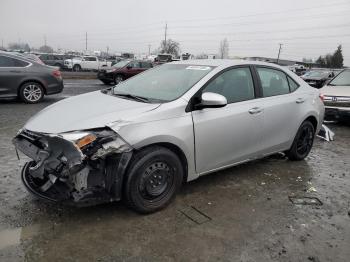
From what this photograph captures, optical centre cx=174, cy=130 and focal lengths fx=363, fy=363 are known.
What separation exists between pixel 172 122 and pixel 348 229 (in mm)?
2137

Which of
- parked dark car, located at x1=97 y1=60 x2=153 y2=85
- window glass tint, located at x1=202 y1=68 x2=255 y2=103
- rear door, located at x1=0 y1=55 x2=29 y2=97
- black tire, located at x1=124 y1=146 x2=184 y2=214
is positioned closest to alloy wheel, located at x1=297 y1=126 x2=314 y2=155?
window glass tint, located at x1=202 y1=68 x2=255 y2=103

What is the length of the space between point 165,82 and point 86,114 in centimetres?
125

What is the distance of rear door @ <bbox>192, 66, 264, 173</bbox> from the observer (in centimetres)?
410

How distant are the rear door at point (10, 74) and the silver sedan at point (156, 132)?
21.8ft

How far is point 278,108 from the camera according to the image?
5.06 metres

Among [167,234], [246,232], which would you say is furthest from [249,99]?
[167,234]

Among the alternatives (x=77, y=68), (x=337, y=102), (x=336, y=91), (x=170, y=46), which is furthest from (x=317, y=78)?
(x=170, y=46)

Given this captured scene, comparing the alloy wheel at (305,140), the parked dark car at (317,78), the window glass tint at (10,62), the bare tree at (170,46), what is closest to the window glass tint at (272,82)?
the alloy wheel at (305,140)

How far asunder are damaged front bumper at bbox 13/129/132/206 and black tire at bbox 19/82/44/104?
7.82 metres

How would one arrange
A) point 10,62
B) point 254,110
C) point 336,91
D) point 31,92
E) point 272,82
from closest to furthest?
point 254,110 → point 272,82 → point 336,91 → point 10,62 → point 31,92

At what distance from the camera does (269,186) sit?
4832 millimetres

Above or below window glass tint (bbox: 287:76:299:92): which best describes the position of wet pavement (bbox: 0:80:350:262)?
below

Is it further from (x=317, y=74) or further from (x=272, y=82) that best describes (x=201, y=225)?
(x=317, y=74)

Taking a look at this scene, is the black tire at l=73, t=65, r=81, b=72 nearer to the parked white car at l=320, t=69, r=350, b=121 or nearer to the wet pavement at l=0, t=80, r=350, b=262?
the parked white car at l=320, t=69, r=350, b=121
